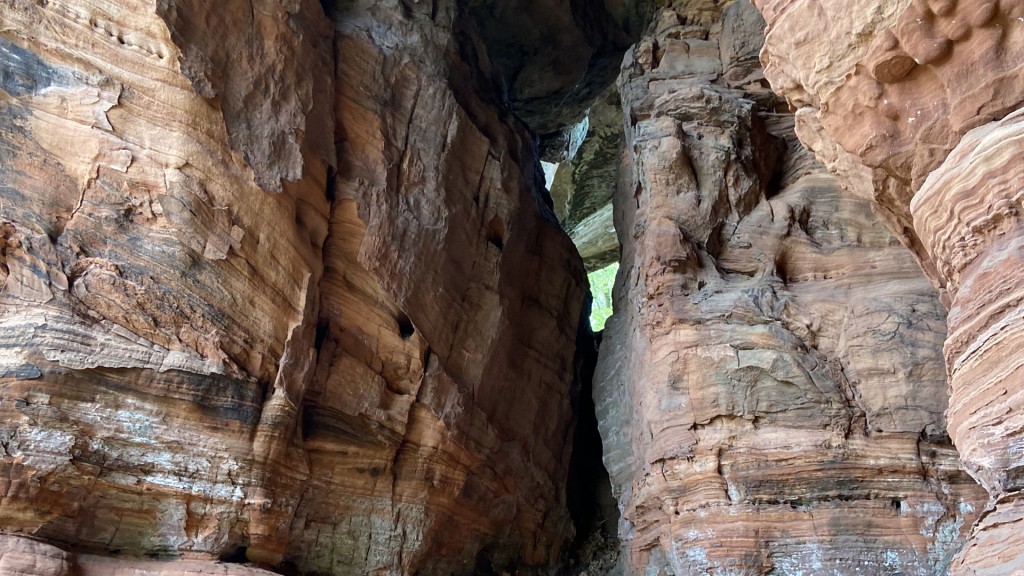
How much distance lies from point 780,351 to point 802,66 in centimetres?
380

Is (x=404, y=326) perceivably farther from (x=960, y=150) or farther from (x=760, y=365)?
→ (x=960, y=150)

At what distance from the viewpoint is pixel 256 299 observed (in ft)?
25.5

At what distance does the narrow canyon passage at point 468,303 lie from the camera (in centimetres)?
516

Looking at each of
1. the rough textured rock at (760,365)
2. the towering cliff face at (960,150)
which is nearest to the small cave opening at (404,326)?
the rough textured rock at (760,365)

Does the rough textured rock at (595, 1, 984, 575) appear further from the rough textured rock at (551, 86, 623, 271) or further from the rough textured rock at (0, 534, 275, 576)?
the rough textured rock at (551, 86, 623, 271)

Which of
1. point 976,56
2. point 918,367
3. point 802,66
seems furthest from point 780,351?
point 976,56

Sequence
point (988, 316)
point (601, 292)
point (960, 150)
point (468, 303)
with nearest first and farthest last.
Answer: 1. point (988, 316)
2. point (960, 150)
3. point (468, 303)
4. point (601, 292)

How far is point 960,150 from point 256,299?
6200mm

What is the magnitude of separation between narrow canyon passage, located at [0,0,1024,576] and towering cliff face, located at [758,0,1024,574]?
0.07 ft

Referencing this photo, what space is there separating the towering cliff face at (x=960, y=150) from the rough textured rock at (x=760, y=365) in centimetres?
306

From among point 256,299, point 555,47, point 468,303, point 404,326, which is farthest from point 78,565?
point 555,47

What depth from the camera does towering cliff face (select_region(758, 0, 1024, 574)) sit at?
165 inches

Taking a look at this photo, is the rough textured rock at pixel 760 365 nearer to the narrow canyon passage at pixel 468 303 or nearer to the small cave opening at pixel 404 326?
the narrow canyon passage at pixel 468 303

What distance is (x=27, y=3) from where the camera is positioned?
23.2 feet
